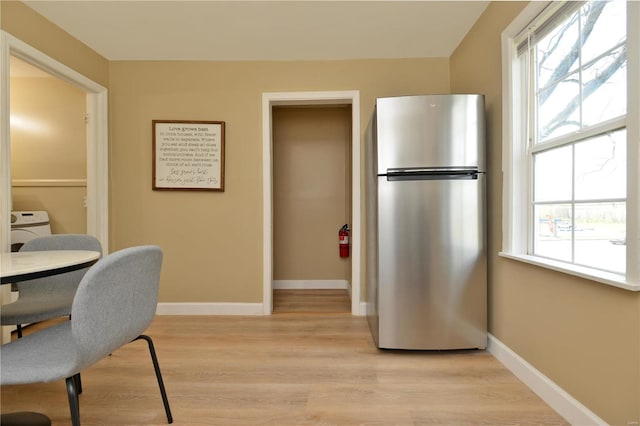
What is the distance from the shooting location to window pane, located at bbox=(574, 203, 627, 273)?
1.26 m

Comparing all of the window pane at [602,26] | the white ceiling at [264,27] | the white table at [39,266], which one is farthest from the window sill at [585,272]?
the white table at [39,266]

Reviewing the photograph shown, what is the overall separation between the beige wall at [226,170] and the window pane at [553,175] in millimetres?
1469

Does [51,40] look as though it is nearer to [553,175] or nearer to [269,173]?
[269,173]

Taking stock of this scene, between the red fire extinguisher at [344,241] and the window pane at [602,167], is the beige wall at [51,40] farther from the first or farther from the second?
the window pane at [602,167]

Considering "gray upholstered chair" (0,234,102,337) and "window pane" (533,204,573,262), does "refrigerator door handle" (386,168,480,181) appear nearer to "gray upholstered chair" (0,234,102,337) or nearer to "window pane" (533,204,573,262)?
"window pane" (533,204,573,262)

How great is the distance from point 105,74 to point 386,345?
11.0ft

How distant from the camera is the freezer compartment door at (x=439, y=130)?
2006 mm

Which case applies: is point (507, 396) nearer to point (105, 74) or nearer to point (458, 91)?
point (458, 91)

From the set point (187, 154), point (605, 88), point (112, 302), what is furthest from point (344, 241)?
point (112, 302)

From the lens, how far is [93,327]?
1.04 meters

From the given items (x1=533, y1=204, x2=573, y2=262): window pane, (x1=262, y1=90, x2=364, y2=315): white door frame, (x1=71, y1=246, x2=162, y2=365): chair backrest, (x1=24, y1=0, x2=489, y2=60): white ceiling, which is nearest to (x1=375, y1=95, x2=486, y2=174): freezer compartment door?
Answer: (x1=533, y1=204, x2=573, y2=262): window pane

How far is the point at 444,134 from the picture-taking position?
6.59ft

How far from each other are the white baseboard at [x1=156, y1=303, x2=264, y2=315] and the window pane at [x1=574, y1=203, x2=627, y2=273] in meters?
2.44

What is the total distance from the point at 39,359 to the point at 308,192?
3264 millimetres
